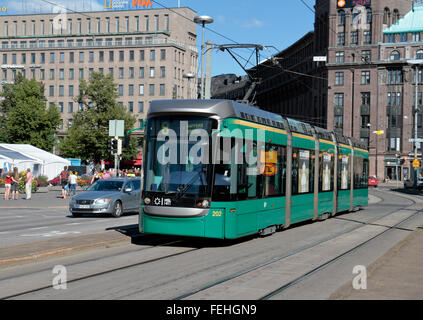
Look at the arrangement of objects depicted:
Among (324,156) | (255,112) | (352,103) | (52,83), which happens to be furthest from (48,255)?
(52,83)

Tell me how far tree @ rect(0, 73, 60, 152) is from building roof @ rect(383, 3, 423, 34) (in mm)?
47549

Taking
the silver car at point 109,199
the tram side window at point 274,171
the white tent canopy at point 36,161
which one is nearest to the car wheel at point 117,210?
the silver car at point 109,199

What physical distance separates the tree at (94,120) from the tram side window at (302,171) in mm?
51903

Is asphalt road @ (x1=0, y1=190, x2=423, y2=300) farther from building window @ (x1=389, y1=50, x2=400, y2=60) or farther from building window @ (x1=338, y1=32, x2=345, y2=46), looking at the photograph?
building window @ (x1=338, y1=32, x2=345, y2=46)

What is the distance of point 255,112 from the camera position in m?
14.8

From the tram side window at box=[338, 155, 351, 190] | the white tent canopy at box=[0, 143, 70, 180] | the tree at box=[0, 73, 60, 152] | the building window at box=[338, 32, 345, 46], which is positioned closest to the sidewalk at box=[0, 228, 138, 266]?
the tram side window at box=[338, 155, 351, 190]

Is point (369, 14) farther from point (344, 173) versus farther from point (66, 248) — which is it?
point (66, 248)

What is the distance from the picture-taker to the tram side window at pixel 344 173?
23.6 meters

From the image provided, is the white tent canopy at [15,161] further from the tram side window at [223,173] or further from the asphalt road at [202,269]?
the tram side window at [223,173]

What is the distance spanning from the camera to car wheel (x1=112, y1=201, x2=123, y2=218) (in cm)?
2341

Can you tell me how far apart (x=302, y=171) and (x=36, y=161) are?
39115mm

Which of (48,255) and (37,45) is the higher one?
(37,45)
